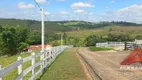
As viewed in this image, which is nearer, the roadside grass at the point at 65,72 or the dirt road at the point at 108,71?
the dirt road at the point at 108,71

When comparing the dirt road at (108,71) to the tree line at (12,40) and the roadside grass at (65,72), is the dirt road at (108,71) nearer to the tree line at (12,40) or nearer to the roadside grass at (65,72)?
the roadside grass at (65,72)

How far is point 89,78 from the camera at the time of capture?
42.8 ft

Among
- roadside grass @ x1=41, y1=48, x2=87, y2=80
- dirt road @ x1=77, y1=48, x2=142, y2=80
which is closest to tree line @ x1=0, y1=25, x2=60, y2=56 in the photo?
dirt road @ x1=77, y1=48, x2=142, y2=80

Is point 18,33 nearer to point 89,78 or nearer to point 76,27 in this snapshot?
point 89,78

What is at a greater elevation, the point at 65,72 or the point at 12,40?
the point at 65,72

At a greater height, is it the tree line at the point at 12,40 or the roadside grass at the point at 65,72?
the roadside grass at the point at 65,72

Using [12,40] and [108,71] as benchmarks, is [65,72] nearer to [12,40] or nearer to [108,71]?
[108,71]

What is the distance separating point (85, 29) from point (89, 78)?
172m

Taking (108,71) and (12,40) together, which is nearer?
(108,71)

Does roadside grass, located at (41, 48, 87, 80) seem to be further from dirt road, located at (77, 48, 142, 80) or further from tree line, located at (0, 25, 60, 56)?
tree line, located at (0, 25, 60, 56)

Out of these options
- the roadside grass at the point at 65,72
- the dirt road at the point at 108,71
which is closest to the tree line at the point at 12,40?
the dirt road at the point at 108,71

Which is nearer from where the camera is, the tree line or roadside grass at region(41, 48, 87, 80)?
roadside grass at region(41, 48, 87, 80)

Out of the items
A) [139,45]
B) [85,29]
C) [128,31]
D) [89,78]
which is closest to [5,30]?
[139,45]

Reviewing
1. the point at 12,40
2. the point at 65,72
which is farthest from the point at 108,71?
the point at 12,40
